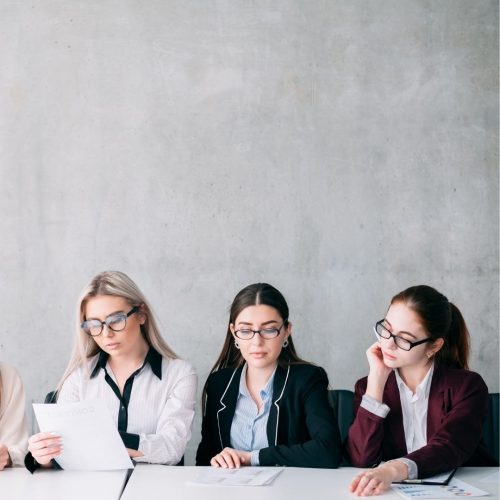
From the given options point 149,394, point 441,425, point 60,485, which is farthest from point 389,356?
point 60,485

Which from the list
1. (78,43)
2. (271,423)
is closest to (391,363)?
(271,423)

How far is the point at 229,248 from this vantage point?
4.21 meters

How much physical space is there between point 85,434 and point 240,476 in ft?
1.87

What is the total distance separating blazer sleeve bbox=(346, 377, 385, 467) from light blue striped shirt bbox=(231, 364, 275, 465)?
1.24 feet

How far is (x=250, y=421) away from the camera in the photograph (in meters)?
3.27

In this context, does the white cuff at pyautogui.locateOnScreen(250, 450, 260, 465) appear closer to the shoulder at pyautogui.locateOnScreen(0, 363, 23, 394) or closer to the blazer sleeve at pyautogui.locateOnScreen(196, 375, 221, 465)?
the blazer sleeve at pyautogui.locateOnScreen(196, 375, 221, 465)

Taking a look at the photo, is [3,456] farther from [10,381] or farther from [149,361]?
[149,361]

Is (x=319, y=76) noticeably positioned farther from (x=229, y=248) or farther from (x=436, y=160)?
(x=229, y=248)

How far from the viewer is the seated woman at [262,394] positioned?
3209 mm

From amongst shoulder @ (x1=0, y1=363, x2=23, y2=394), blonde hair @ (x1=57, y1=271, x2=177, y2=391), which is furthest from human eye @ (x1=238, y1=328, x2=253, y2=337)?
shoulder @ (x1=0, y1=363, x2=23, y2=394)

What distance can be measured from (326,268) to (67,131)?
1592mm

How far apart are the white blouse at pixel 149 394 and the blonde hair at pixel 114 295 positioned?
31 millimetres

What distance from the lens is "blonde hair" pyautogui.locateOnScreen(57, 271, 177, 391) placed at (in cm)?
326

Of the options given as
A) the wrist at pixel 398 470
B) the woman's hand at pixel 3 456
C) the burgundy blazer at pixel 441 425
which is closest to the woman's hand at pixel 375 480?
the wrist at pixel 398 470
